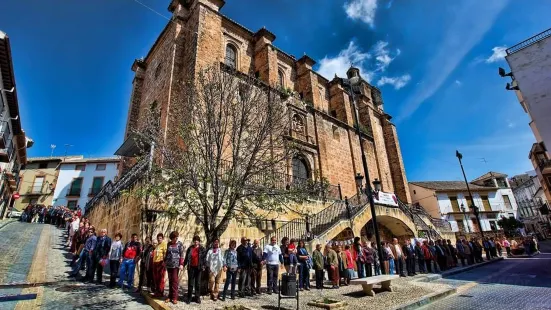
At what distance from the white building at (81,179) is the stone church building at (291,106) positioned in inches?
699

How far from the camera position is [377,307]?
5.58 m

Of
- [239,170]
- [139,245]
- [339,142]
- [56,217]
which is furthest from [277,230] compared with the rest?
[56,217]

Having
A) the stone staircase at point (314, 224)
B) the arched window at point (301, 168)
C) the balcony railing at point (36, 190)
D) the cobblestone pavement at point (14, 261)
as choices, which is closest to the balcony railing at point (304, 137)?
the arched window at point (301, 168)

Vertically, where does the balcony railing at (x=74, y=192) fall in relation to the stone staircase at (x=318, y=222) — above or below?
above

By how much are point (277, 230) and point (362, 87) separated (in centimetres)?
2141

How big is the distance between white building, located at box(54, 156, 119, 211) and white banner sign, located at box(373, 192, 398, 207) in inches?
1193

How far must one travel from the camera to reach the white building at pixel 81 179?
32500 mm

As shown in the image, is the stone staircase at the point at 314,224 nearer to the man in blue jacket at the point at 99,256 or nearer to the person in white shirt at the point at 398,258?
the person in white shirt at the point at 398,258

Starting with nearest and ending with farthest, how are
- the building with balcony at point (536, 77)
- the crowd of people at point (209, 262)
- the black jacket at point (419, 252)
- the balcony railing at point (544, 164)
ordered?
the crowd of people at point (209, 262), the black jacket at point (419, 252), the building with balcony at point (536, 77), the balcony railing at point (544, 164)

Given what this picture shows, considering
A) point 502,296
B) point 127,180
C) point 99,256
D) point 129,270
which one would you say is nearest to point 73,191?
point 127,180

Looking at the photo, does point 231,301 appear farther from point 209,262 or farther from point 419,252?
point 419,252

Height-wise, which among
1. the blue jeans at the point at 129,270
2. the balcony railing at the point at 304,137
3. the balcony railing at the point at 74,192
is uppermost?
the balcony railing at the point at 74,192

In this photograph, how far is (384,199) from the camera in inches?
569

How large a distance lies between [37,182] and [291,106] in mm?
33323
